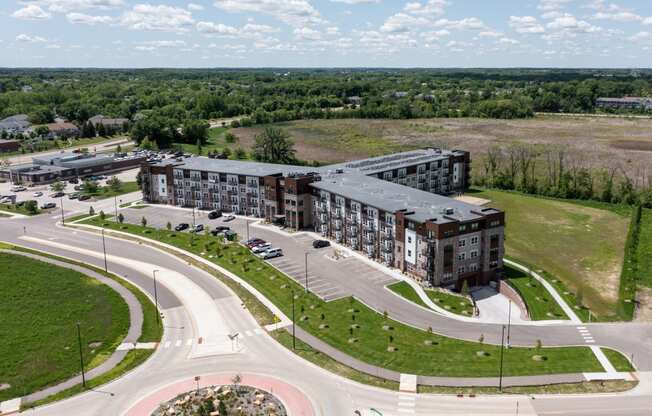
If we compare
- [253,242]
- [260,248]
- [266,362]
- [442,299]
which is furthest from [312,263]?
[266,362]

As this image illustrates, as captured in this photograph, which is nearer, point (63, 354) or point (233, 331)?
point (63, 354)

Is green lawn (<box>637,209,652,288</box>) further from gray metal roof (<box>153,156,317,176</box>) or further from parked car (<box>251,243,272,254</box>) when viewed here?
gray metal roof (<box>153,156,317,176</box>)

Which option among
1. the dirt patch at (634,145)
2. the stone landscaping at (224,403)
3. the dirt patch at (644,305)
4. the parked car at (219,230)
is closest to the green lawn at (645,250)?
the dirt patch at (644,305)

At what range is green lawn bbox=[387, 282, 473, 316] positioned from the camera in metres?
72.0

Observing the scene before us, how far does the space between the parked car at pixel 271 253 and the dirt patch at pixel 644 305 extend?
2008 inches

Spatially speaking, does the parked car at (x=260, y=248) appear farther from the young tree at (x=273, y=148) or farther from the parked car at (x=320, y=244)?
the young tree at (x=273, y=148)

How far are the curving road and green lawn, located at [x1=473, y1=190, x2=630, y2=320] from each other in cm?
1534

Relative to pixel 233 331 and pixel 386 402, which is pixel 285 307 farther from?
pixel 386 402

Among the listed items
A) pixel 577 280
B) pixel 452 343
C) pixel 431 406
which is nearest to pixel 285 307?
pixel 452 343

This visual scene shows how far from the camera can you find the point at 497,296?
78.4m

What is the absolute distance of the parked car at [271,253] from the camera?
297ft

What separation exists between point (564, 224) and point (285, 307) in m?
65.2

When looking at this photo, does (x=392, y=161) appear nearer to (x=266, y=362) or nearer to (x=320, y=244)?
(x=320, y=244)

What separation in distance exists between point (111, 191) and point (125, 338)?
8371 centimetres
